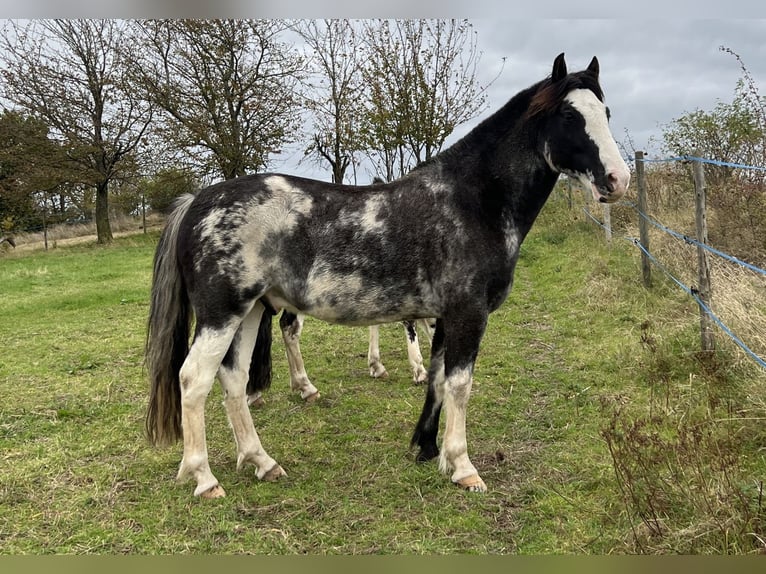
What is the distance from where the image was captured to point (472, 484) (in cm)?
315

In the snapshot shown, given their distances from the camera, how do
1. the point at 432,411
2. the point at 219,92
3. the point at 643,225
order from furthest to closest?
the point at 219,92, the point at 643,225, the point at 432,411

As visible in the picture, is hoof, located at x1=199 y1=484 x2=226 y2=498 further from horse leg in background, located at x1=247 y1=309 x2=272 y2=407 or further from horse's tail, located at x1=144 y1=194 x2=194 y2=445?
horse leg in background, located at x1=247 y1=309 x2=272 y2=407

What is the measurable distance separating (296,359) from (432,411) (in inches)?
68.3

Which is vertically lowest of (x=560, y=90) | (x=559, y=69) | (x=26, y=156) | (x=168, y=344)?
(x=168, y=344)

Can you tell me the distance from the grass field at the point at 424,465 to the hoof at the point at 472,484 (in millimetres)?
57

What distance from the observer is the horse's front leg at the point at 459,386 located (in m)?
3.18

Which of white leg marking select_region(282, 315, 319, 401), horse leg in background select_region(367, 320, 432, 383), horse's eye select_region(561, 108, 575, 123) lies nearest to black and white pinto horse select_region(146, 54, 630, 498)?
horse's eye select_region(561, 108, 575, 123)

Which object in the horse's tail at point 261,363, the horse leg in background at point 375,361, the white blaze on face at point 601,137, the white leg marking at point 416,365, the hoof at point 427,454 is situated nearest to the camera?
the white blaze on face at point 601,137

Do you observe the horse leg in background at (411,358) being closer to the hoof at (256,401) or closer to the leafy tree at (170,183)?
the hoof at (256,401)

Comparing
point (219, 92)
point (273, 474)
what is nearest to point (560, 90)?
point (273, 474)

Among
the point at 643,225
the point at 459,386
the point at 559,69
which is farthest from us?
the point at 643,225

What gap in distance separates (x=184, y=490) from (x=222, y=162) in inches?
678

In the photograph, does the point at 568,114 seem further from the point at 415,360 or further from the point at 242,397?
the point at 415,360

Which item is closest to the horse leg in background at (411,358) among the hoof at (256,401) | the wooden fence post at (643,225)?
the hoof at (256,401)
